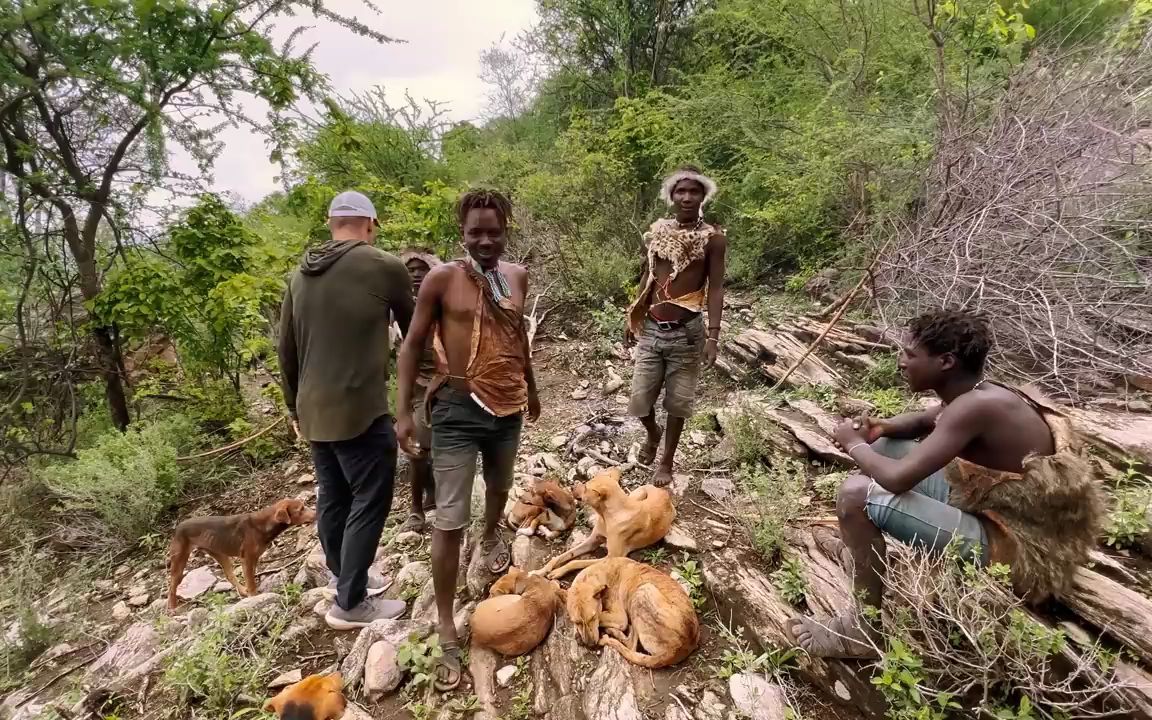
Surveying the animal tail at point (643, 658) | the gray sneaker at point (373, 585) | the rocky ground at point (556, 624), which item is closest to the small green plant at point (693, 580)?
the rocky ground at point (556, 624)

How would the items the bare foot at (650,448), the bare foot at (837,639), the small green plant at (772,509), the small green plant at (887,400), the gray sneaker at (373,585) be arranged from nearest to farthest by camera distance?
1. the bare foot at (837,639)
2. the small green plant at (772,509)
3. the gray sneaker at (373,585)
4. the small green plant at (887,400)
5. the bare foot at (650,448)

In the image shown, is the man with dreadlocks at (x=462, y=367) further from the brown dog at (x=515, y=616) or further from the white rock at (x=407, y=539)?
the white rock at (x=407, y=539)

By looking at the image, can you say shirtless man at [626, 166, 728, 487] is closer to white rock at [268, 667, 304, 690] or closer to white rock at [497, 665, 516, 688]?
white rock at [497, 665, 516, 688]

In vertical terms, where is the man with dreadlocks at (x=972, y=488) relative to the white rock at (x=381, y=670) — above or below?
above

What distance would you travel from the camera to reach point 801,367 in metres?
4.85

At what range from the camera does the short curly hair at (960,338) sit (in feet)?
6.23

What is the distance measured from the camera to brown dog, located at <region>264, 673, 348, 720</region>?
6.73 ft

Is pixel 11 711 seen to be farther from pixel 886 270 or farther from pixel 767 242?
pixel 767 242

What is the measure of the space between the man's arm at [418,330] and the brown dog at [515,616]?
0.99 m

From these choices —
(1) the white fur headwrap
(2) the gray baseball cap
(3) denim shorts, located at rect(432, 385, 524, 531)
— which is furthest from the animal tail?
(1) the white fur headwrap

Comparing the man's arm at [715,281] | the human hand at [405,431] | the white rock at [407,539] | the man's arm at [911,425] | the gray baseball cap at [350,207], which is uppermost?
the gray baseball cap at [350,207]

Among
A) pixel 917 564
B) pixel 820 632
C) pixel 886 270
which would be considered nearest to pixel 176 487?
pixel 820 632

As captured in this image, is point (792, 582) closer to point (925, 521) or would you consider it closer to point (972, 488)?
point (925, 521)

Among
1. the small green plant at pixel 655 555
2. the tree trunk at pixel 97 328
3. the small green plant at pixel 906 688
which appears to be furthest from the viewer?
the tree trunk at pixel 97 328
